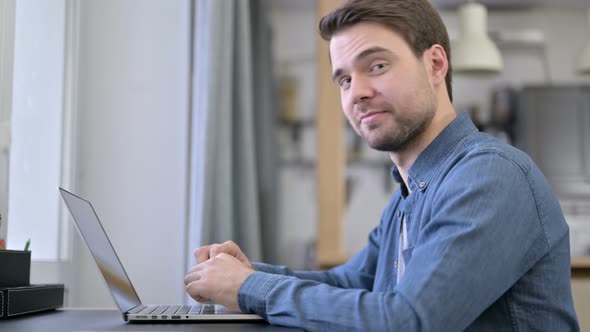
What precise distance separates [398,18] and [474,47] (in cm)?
265

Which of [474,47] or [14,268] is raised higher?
[474,47]

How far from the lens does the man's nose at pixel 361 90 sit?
1.16m

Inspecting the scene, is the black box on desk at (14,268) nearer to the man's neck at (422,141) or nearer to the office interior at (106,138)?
the office interior at (106,138)

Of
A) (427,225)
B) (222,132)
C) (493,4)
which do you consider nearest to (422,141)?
(427,225)

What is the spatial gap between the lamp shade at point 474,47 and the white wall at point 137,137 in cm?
170

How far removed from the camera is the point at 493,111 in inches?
196

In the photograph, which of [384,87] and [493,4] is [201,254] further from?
[493,4]

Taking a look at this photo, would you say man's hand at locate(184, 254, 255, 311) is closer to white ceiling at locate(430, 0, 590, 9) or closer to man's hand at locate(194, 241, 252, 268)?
man's hand at locate(194, 241, 252, 268)

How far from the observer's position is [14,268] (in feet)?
3.88

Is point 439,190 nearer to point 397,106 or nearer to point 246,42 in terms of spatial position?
point 397,106

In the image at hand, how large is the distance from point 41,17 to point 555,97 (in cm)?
381

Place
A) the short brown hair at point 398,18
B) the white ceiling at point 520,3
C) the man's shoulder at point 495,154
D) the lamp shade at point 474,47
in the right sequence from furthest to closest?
the white ceiling at point 520,3 < the lamp shade at point 474,47 < the short brown hair at point 398,18 < the man's shoulder at point 495,154

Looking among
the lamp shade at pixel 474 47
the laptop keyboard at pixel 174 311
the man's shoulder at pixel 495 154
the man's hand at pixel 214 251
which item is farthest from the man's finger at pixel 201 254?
the lamp shade at pixel 474 47

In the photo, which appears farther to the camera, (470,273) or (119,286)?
(119,286)
